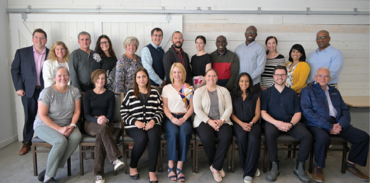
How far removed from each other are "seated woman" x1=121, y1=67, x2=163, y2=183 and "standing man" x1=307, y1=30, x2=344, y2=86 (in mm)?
2303

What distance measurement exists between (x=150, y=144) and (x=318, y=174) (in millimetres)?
1937

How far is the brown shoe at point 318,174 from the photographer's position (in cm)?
266

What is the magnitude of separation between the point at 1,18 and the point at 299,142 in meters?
4.60

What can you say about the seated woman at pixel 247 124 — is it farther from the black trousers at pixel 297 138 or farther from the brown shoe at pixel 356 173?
the brown shoe at pixel 356 173

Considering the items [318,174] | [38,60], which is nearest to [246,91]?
[318,174]

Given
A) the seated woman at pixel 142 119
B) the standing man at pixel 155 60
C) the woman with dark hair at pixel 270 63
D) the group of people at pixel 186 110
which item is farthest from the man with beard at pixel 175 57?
the woman with dark hair at pixel 270 63

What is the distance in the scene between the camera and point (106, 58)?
346 cm

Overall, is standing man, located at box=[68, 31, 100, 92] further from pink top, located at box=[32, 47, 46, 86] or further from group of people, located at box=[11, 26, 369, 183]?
pink top, located at box=[32, 47, 46, 86]

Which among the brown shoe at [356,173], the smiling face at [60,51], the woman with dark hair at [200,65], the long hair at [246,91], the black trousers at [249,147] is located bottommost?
the brown shoe at [356,173]

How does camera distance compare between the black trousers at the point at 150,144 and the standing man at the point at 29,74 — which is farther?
the standing man at the point at 29,74

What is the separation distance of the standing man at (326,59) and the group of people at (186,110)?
0.6 inches

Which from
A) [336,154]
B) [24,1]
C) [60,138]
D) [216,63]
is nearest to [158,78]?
[216,63]

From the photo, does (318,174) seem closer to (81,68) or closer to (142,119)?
(142,119)

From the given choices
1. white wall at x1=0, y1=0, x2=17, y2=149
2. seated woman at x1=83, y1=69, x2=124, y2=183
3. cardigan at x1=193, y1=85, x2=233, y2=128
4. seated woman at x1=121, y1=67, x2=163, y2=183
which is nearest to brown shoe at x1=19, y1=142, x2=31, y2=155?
white wall at x1=0, y1=0, x2=17, y2=149
